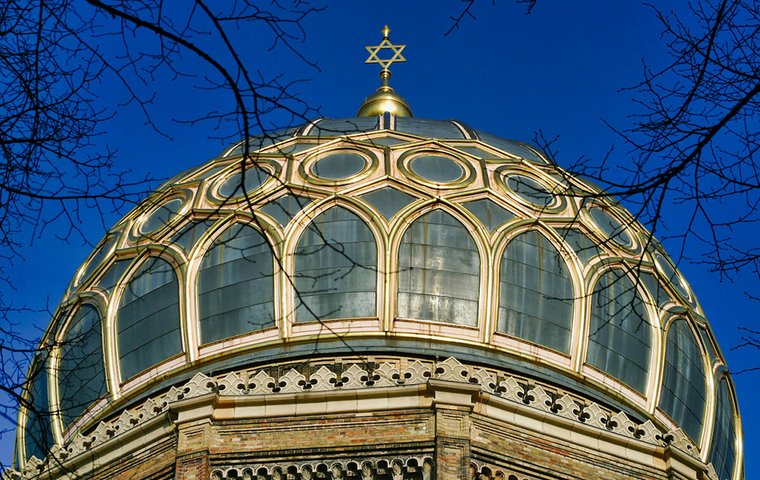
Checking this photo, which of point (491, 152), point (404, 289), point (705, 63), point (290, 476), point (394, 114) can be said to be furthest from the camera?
point (394, 114)

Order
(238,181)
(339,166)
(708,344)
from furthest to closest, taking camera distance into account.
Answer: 1. (238,181)
2. (708,344)
3. (339,166)

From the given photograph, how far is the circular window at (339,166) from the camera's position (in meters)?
21.5

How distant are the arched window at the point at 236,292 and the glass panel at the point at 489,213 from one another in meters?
2.75

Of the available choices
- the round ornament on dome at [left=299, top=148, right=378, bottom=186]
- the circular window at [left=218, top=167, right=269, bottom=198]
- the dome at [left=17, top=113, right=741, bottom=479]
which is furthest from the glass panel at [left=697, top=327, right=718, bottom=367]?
the circular window at [left=218, top=167, right=269, bottom=198]

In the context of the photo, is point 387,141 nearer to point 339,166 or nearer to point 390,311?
point 339,166

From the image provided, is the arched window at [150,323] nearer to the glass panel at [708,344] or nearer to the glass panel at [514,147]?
the glass panel at [514,147]

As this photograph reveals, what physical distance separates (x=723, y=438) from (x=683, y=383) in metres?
1.23

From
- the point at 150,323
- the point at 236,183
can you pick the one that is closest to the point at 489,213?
the point at 236,183

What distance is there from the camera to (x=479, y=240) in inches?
813

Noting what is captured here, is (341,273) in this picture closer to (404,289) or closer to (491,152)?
(404,289)

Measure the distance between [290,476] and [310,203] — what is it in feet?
13.2

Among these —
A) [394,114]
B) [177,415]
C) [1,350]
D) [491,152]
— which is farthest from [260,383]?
[1,350]

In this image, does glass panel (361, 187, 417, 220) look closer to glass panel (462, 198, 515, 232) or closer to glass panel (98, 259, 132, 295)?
glass panel (462, 198, 515, 232)

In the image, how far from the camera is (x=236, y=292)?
20406mm
